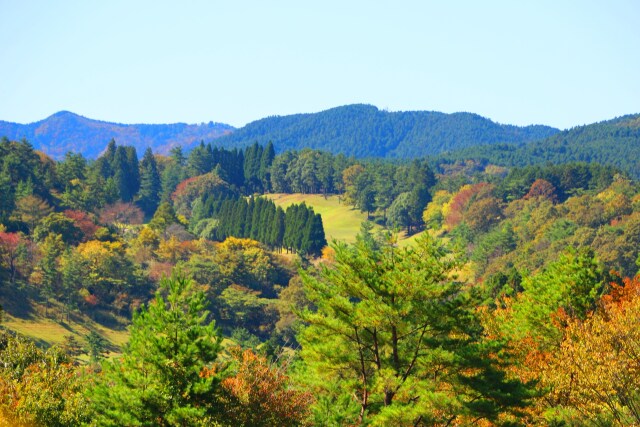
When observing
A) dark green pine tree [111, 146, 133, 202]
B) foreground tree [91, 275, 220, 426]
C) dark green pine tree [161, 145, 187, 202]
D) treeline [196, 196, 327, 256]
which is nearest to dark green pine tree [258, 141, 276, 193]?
dark green pine tree [161, 145, 187, 202]

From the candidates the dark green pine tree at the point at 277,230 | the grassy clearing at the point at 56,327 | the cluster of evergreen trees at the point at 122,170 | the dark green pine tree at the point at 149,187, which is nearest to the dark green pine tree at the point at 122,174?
the cluster of evergreen trees at the point at 122,170

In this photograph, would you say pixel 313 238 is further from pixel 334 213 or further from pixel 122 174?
pixel 122 174

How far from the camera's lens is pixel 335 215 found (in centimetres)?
14925

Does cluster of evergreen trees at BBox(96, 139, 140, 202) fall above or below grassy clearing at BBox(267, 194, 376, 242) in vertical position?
above

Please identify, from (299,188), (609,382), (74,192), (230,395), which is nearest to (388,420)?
(230,395)

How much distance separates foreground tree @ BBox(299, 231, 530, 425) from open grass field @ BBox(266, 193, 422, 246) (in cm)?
10080

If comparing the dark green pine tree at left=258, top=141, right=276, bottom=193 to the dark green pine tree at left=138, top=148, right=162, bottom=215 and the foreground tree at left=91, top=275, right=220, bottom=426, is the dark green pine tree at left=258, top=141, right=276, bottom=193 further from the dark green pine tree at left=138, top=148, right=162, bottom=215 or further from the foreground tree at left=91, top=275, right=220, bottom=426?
the foreground tree at left=91, top=275, right=220, bottom=426

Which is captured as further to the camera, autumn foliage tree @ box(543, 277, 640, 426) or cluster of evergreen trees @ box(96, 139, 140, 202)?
cluster of evergreen trees @ box(96, 139, 140, 202)

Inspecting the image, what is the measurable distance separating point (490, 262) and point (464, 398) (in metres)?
78.8

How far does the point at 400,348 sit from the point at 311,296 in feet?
11.8

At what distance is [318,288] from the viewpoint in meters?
27.2

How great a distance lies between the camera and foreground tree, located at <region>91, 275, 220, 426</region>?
23.0 m

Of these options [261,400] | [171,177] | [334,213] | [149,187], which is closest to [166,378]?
[261,400]

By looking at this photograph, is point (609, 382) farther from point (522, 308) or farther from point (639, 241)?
point (639, 241)
